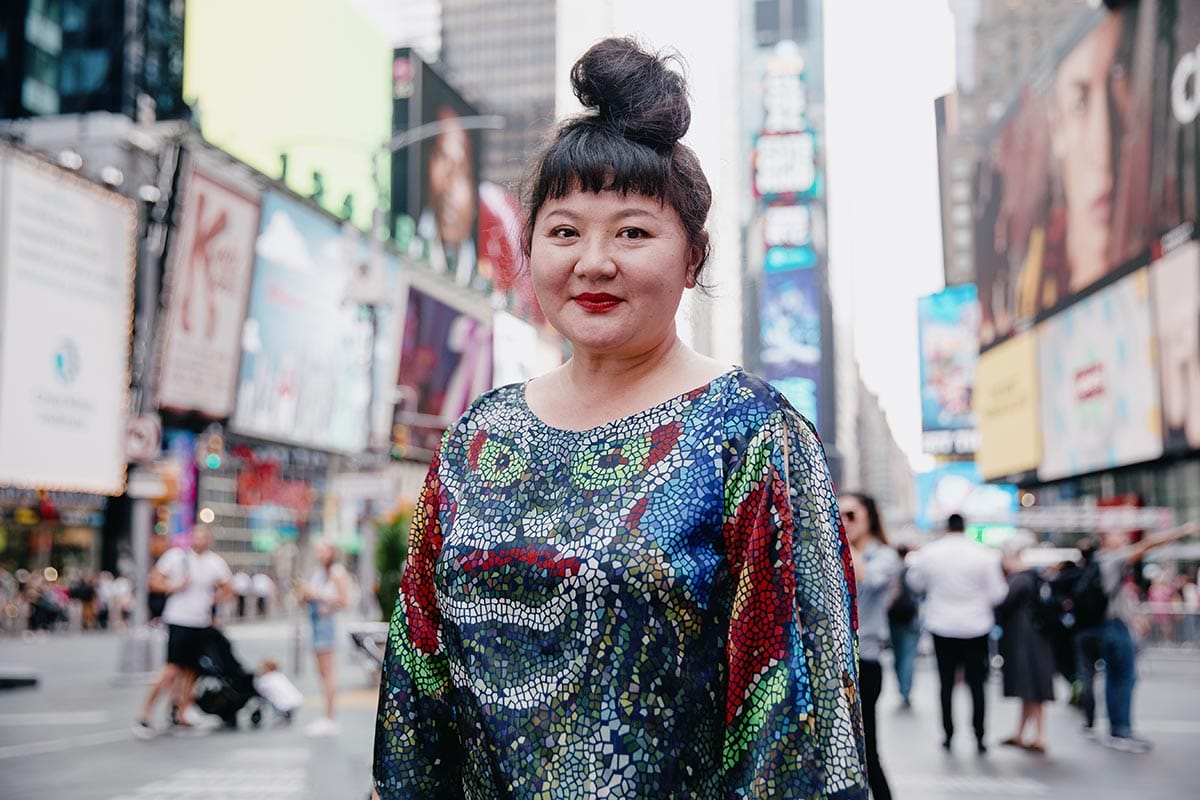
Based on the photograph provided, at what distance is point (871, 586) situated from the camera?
26.4 ft

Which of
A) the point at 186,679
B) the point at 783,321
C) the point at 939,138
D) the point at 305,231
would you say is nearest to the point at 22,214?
the point at 186,679

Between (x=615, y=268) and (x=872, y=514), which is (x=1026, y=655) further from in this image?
(x=615, y=268)

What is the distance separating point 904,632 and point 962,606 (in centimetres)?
385

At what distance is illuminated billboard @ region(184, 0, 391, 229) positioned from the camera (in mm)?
33594

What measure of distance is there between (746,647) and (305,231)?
2944 centimetres

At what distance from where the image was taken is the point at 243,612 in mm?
38875

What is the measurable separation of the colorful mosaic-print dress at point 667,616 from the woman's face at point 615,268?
121 millimetres

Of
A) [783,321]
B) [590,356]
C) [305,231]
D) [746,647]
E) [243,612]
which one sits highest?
[783,321]

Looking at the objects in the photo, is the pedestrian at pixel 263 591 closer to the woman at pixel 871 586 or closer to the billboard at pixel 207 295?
the billboard at pixel 207 295

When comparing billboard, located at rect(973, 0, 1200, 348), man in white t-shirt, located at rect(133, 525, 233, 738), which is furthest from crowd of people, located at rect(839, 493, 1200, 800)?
billboard, located at rect(973, 0, 1200, 348)

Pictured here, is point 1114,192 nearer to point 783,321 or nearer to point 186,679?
point 186,679

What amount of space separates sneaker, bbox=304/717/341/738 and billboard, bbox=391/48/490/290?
3919cm

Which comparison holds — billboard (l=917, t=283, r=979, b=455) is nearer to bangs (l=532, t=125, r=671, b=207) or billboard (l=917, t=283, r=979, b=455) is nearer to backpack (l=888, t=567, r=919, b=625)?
backpack (l=888, t=567, r=919, b=625)

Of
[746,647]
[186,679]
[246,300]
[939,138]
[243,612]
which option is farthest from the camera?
[939,138]
